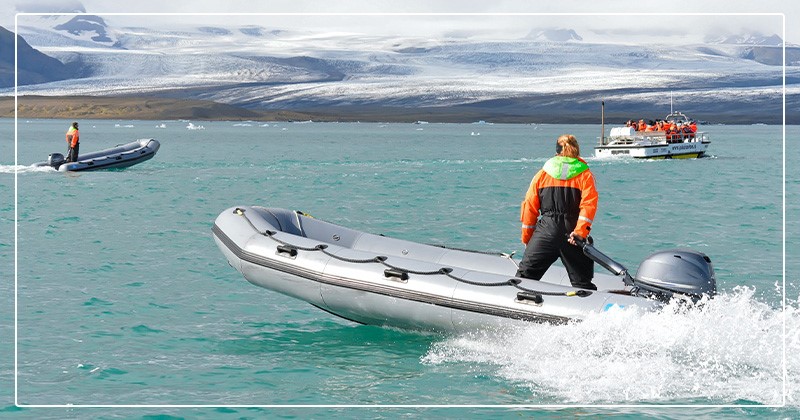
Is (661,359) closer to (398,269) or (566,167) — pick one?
(566,167)

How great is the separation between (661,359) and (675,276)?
0.59m

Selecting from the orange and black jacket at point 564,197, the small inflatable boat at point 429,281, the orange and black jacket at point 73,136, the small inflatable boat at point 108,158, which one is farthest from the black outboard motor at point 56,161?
the orange and black jacket at point 564,197

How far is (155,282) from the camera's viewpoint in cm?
1128

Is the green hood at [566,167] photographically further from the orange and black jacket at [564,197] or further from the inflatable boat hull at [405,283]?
the inflatable boat hull at [405,283]

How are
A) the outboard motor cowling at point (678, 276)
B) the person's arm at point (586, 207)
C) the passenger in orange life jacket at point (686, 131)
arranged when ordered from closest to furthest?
1. the outboard motor cowling at point (678, 276)
2. the person's arm at point (586, 207)
3. the passenger in orange life jacket at point (686, 131)

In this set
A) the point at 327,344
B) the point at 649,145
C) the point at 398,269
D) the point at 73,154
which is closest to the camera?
the point at 398,269

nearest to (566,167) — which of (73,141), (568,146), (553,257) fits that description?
(568,146)

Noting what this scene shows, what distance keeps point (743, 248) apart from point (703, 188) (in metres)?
13.8

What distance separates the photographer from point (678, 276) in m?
7.23

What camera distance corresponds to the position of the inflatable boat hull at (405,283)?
7.43 metres

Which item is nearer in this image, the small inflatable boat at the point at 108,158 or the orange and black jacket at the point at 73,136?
the orange and black jacket at the point at 73,136

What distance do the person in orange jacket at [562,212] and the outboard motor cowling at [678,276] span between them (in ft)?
1.70

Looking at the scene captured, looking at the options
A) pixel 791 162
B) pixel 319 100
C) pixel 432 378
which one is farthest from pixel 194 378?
pixel 319 100

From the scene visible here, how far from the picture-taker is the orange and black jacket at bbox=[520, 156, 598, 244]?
24.4ft
